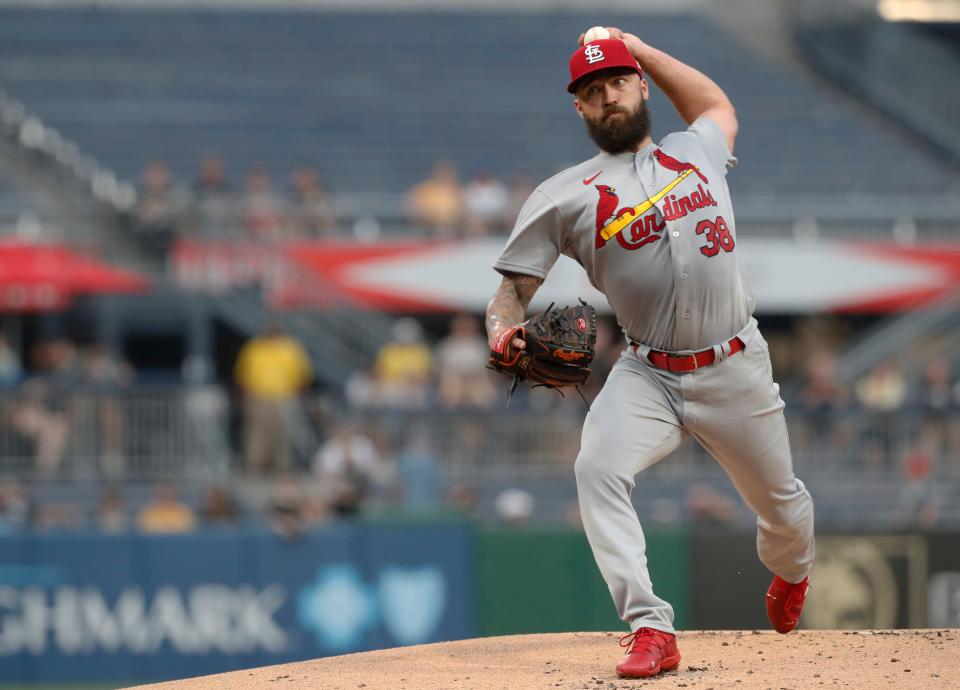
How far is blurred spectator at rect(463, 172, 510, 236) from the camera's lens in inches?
609

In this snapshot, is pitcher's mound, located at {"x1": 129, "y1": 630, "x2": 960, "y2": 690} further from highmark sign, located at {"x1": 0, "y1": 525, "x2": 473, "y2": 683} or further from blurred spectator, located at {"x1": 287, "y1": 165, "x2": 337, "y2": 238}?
blurred spectator, located at {"x1": 287, "y1": 165, "x2": 337, "y2": 238}

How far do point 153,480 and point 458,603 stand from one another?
2902mm

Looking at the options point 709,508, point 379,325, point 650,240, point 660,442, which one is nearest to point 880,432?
point 709,508

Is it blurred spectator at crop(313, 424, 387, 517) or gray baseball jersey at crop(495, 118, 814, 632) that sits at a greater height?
gray baseball jersey at crop(495, 118, 814, 632)

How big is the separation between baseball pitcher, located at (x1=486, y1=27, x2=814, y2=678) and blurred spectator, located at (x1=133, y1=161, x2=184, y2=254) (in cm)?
1019

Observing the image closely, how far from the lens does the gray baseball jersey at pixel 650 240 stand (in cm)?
529

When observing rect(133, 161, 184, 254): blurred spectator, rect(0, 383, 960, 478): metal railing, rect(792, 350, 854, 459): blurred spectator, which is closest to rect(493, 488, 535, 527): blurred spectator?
rect(0, 383, 960, 478): metal railing

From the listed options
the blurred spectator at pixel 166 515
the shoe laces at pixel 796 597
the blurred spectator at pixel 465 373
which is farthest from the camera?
the blurred spectator at pixel 465 373

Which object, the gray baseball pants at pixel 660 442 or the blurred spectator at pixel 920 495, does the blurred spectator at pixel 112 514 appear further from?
the gray baseball pants at pixel 660 442

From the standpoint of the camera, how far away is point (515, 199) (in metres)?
16.1

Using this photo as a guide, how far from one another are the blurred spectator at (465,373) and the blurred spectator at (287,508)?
1.47m

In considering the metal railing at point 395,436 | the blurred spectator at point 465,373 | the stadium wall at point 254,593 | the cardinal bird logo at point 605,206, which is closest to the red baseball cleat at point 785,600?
the cardinal bird logo at point 605,206

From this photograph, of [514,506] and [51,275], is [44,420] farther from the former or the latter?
[514,506]

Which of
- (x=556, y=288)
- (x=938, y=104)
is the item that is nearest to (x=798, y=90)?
(x=938, y=104)
